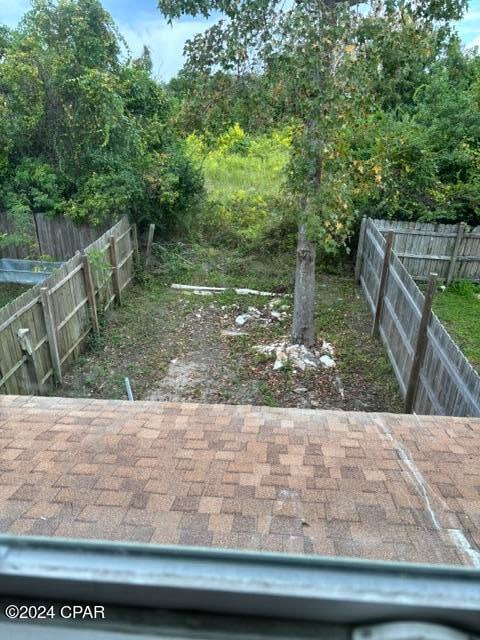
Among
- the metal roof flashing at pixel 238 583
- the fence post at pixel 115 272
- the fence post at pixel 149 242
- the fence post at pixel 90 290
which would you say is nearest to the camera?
the metal roof flashing at pixel 238 583

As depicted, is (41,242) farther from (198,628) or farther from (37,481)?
(198,628)

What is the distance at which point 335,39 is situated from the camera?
15.7 ft

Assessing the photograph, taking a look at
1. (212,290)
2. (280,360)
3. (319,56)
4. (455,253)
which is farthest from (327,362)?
(455,253)

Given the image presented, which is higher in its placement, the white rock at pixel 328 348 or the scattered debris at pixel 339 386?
the white rock at pixel 328 348

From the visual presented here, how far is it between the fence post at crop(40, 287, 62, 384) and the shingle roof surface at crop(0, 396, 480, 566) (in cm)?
211

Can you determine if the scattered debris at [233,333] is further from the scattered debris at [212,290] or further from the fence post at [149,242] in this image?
the fence post at [149,242]

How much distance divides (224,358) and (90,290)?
7.83 feet

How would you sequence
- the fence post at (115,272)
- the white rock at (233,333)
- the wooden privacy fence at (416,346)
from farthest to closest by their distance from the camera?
the fence post at (115,272) → the white rock at (233,333) → the wooden privacy fence at (416,346)

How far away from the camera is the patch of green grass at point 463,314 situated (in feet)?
23.7

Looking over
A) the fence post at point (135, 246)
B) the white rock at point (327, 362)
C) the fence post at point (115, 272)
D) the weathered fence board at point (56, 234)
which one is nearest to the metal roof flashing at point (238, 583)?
the white rock at point (327, 362)

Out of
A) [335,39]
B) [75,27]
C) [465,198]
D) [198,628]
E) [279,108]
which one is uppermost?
[75,27]

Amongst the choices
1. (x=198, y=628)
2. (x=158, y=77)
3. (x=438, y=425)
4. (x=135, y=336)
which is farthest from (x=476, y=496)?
(x=158, y=77)

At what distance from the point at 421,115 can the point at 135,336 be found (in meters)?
8.22

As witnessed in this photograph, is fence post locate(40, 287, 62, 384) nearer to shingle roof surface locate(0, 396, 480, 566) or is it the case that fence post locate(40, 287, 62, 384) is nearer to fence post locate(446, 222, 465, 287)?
shingle roof surface locate(0, 396, 480, 566)
